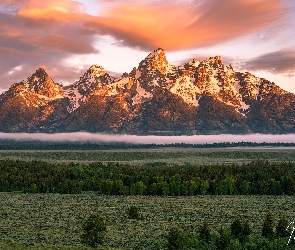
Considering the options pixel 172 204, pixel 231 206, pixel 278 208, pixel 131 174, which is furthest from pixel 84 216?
pixel 131 174

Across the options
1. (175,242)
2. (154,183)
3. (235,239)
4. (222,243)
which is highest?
(154,183)

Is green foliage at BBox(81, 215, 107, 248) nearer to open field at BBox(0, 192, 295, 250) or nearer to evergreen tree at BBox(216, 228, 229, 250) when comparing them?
open field at BBox(0, 192, 295, 250)

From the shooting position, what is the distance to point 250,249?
73188mm

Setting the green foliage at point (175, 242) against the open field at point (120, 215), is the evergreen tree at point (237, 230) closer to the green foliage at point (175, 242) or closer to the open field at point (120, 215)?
the open field at point (120, 215)

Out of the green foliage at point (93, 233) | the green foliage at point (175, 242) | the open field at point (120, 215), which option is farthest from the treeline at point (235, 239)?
the green foliage at point (93, 233)

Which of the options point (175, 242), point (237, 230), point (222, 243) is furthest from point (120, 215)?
point (222, 243)

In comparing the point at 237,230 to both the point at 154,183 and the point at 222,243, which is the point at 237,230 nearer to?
the point at 222,243

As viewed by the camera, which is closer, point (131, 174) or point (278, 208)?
point (278, 208)

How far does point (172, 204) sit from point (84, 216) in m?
33.0

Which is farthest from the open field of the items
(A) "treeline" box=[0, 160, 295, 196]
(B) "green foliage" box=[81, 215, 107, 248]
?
(A) "treeline" box=[0, 160, 295, 196]

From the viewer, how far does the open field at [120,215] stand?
7912 centimetres

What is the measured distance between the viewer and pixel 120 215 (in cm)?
10806

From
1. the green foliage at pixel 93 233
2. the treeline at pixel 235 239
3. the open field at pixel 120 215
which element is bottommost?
the open field at pixel 120 215

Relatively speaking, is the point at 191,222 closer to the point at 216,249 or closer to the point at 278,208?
the point at 216,249
